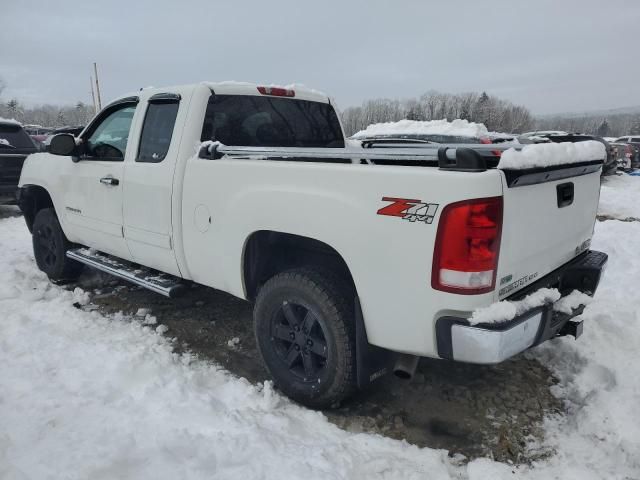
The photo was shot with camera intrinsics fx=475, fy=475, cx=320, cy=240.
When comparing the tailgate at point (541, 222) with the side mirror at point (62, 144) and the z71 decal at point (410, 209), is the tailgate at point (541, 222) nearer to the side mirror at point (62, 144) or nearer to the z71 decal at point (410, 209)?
the z71 decal at point (410, 209)

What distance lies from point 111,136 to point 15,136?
7239 millimetres

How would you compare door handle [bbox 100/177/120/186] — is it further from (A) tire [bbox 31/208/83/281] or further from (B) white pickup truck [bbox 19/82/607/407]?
(A) tire [bbox 31/208/83/281]

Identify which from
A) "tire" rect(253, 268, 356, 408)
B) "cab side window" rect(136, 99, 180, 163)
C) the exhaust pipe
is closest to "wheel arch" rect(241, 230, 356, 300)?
"tire" rect(253, 268, 356, 408)

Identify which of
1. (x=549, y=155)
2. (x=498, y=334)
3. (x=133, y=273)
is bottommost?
(x=133, y=273)

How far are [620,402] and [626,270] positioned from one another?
291cm

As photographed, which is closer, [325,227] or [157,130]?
[325,227]

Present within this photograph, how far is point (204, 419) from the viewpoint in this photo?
9.10 ft

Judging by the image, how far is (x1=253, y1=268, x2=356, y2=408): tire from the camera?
2.73 meters

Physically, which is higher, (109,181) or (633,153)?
(109,181)

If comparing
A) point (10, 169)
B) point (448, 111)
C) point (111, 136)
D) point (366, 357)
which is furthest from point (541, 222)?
point (448, 111)

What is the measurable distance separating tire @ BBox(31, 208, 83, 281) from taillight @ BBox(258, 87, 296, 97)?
283cm

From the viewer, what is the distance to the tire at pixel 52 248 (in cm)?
513

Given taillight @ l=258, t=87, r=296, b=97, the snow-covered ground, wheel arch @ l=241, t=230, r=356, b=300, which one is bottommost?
the snow-covered ground

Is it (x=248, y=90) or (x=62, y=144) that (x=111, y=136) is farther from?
(x=248, y=90)
